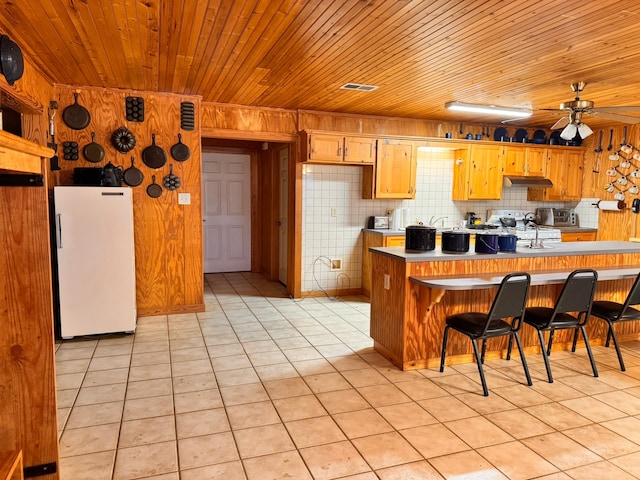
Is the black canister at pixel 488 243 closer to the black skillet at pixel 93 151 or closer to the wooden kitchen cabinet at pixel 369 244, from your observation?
the wooden kitchen cabinet at pixel 369 244

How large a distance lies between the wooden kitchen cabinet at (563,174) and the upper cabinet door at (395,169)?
2190 mm

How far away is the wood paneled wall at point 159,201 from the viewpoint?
4465 mm

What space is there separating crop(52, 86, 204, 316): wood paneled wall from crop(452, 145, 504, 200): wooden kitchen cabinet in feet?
11.7

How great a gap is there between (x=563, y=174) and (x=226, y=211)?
5.30 metres

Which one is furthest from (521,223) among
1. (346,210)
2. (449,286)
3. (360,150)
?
(449,286)

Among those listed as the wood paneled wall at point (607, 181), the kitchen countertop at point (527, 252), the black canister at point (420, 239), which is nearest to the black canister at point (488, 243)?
the kitchen countertop at point (527, 252)

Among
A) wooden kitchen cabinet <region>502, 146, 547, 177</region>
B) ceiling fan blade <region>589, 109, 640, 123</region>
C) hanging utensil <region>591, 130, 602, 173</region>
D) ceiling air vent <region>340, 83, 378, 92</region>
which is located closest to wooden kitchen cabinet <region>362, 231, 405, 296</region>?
ceiling air vent <region>340, 83, 378, 92</region>

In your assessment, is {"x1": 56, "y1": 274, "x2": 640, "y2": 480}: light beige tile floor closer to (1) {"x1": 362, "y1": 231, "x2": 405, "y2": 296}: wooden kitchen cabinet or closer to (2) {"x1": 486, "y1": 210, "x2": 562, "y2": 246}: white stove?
(1) {"x1": 362, "y1": 231, "x2": 405, "y2": 296}: wooden kitchen cabinet

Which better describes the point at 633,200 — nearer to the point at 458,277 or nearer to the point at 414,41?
the point at 458,277

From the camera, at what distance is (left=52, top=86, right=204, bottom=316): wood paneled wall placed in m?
4.46

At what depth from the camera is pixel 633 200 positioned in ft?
19.1

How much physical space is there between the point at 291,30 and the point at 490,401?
9.17ft

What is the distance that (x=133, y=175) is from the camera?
4621mm

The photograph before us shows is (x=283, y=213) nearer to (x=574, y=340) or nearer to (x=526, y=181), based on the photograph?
(x=526, y=181)
